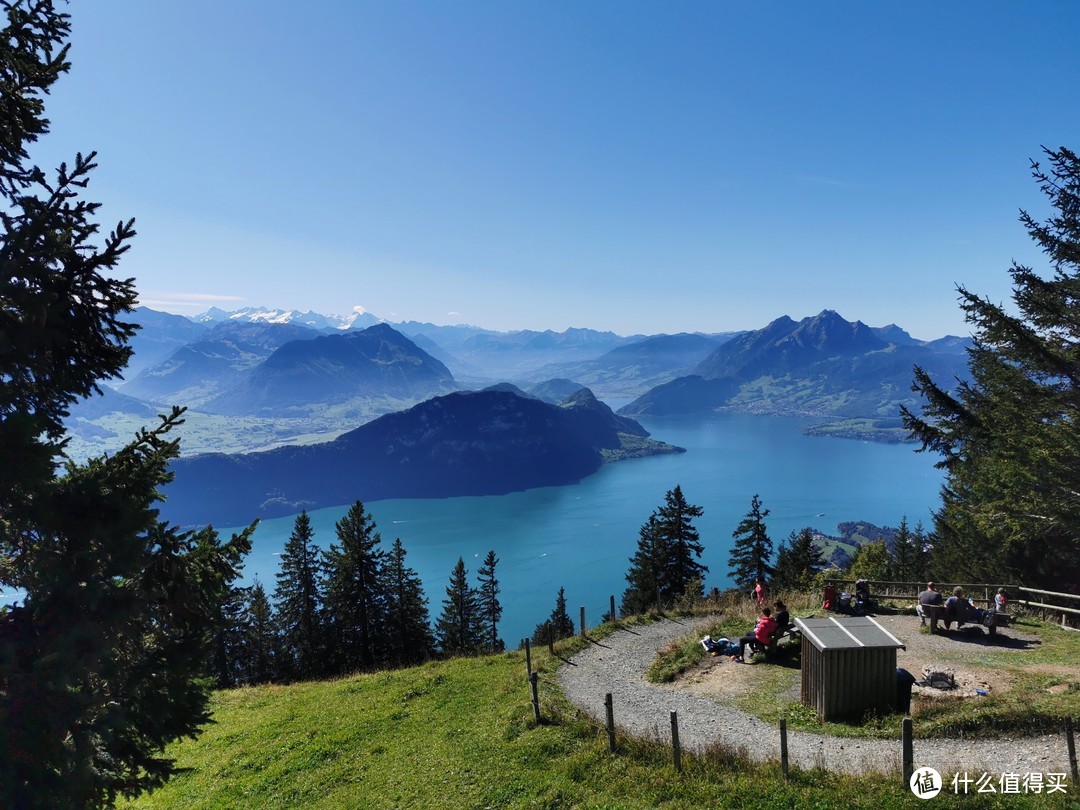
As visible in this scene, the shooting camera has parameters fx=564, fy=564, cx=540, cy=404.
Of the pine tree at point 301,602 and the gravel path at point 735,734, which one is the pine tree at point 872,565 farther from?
the pine tree at point 301,602

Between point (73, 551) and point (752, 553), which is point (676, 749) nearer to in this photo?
point (73, 551)

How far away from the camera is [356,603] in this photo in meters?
42.8

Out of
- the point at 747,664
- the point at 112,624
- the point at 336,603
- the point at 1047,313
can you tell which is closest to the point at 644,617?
the point at 747,664

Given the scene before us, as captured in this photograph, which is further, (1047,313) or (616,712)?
(1047,313)

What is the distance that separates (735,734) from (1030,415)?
56.4 ft

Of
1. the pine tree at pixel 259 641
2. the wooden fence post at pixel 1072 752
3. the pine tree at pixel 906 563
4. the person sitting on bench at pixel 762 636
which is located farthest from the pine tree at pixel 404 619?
the wooden fence post at pixel 1072 752

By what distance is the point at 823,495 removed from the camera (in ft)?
646

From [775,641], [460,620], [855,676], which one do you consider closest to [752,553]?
[460,620]

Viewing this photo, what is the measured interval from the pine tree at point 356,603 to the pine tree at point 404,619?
915 millimetres

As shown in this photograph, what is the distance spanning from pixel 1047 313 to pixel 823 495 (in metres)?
199

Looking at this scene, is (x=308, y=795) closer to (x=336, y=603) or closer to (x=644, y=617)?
(x=644, y=617)

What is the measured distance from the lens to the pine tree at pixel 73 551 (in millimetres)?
6203

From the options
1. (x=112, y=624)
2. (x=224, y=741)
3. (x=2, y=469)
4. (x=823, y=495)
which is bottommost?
(x=823, y=495)

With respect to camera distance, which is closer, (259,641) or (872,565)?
(259,641)
